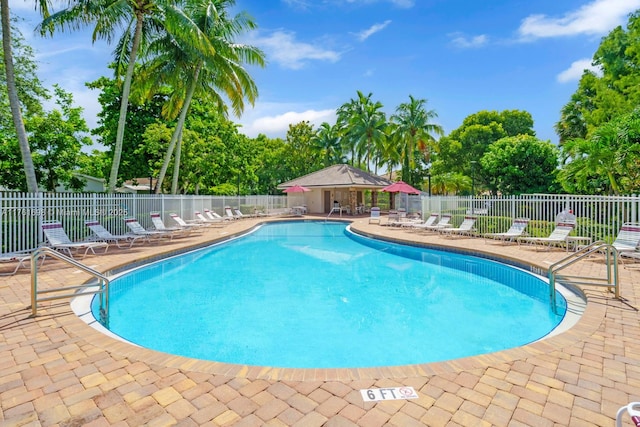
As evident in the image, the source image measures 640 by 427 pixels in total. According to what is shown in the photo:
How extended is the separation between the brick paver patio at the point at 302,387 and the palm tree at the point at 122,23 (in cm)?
1133

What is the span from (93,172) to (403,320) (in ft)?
76.8

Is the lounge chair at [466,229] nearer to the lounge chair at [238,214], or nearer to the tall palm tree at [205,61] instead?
the tall palm tree at [205,61]

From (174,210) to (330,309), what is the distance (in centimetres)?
1379

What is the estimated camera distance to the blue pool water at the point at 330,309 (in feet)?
17.1

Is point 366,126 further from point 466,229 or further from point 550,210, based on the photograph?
point 550,210

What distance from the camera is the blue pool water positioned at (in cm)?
521

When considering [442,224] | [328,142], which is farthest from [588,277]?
[328,142]

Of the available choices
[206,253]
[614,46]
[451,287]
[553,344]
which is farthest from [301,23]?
[614,46]

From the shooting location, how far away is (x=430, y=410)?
9.11 ft

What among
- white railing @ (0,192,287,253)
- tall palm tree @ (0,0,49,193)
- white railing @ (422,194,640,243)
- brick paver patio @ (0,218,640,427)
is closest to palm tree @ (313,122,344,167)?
white railing @ (0,192,287,253)

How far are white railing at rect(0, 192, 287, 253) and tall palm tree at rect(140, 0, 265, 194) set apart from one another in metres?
2.53

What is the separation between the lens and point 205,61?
661 inches

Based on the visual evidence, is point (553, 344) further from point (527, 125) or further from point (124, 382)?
point (527, 125)

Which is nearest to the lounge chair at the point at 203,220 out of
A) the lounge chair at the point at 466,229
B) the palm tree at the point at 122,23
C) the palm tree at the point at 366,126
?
the palm tree at the point at 122,23
